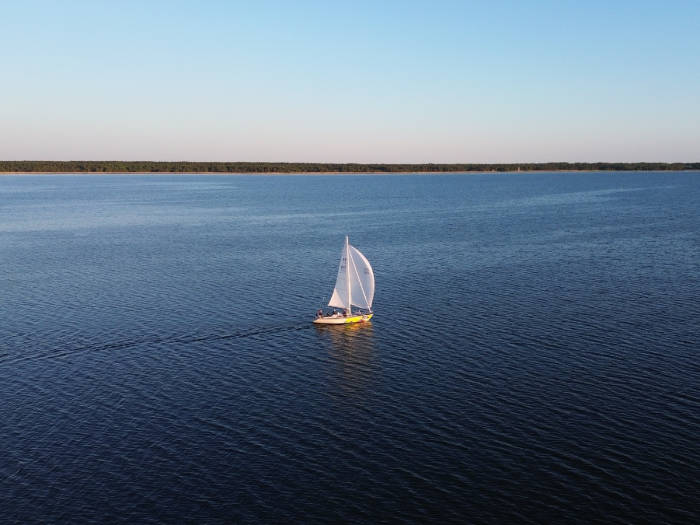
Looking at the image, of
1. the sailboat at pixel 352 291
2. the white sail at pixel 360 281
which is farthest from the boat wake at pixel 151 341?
the white sail at pixel 360 281

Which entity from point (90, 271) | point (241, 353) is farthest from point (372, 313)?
point (90, 271)

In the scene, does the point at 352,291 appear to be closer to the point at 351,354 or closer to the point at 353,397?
the point at 351,354

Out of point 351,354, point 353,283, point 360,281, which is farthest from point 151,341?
point 360,281

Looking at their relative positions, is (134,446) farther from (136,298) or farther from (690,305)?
(690,305)

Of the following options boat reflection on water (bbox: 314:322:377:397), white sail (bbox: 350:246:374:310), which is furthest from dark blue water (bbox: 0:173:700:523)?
white sail (bbox: 350:246:374:310)

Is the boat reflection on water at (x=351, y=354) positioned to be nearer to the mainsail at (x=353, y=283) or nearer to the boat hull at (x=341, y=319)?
the boat hull at (x=341, y=319)
